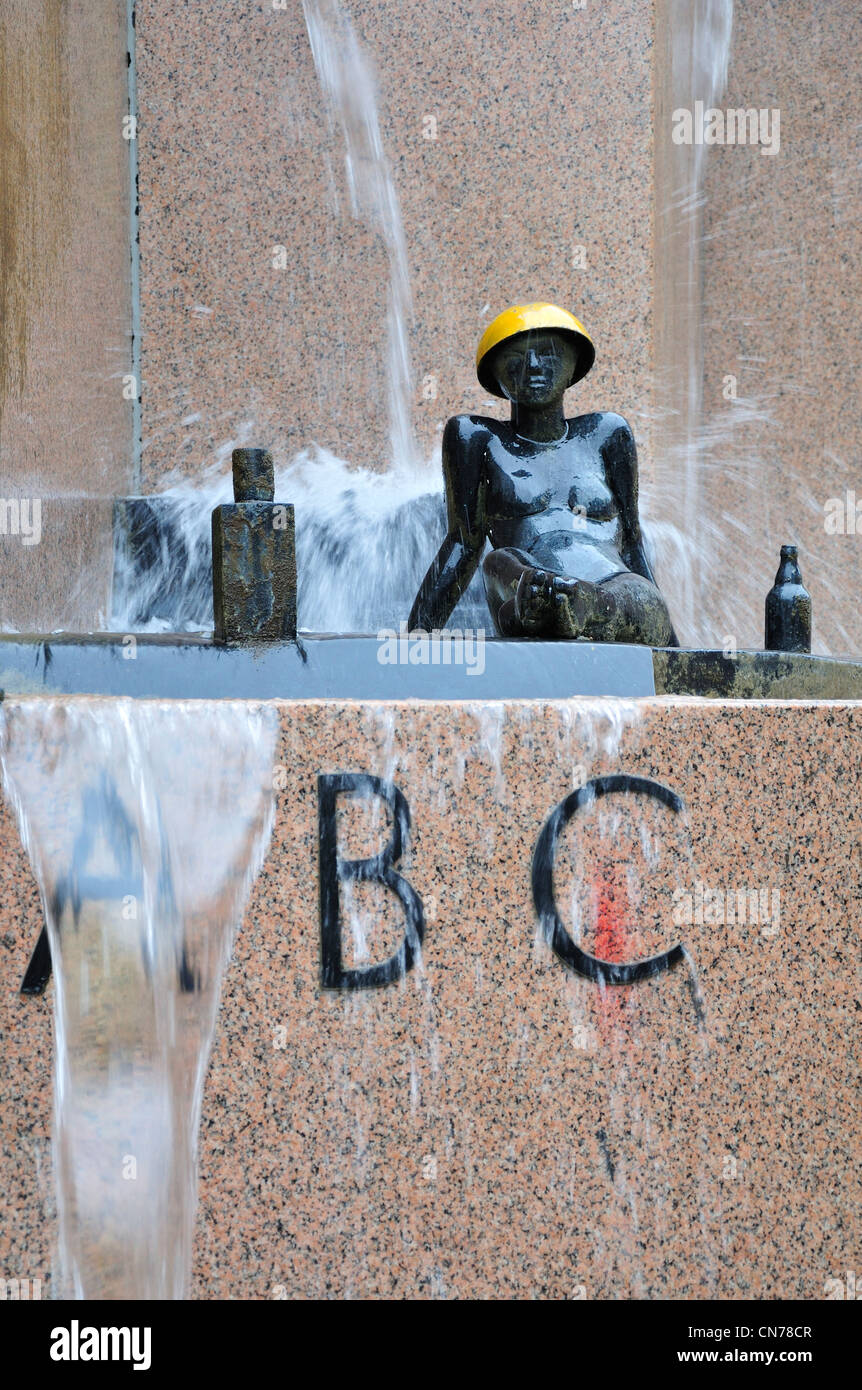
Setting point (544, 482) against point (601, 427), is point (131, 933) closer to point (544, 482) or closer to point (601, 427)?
point (544, 482)

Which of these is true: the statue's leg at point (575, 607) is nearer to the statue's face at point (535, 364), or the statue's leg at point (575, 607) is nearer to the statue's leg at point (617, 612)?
the statue's leg at point (617, 612)

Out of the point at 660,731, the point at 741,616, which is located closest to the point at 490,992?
the point at 660,731

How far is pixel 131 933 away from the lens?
2318 millimetres

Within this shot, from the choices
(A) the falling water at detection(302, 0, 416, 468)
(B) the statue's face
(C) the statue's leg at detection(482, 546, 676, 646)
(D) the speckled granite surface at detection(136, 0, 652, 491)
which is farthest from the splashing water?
(C) the statue's leg at detection(482, 546, 676, 646)

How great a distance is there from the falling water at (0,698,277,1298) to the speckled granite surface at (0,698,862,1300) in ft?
0.14

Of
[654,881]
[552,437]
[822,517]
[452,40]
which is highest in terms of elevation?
[452,40]

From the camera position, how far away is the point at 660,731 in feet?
7.93

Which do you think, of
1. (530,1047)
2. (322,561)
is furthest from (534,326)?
(530,1047)

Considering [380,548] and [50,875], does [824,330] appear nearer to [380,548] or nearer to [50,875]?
[380,548]

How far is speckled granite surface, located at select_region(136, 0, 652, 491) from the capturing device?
5.43m

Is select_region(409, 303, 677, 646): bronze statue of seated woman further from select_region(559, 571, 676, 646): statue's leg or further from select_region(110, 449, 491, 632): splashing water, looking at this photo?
select_region(110, 449, 491, 632): splashing water

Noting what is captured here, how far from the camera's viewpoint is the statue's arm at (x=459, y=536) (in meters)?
3.62

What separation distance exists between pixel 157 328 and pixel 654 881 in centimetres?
392

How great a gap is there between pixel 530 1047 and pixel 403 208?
14.0 ft
